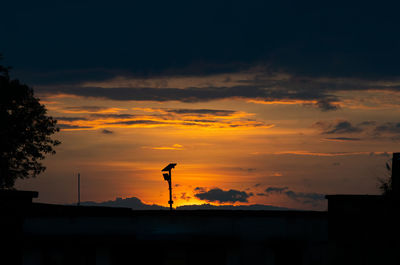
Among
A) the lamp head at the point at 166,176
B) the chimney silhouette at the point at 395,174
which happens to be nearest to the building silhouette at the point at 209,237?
the chimney silhouette at the point at 395,174

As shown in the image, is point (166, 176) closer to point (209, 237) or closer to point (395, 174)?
point (209, 237)

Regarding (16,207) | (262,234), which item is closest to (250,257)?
(262,234)

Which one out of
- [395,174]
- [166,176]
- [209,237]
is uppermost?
[166,176]

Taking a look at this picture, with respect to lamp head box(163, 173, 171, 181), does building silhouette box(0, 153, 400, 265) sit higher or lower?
lower

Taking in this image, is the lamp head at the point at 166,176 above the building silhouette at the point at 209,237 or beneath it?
above

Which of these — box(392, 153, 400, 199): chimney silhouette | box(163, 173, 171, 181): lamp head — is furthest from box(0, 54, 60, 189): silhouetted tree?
box(392, 153, 400, 199): chimney silhouette

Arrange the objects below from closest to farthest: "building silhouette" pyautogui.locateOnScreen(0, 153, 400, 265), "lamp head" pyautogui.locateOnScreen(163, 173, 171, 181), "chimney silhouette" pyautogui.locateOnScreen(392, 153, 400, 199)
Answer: "building silhouette" pyautogui.locateOnScreen(0, 153, 400, 265)
"chimney silhouette" pyautogui.locateOnScreen(392, 153, 400, 199)
"lamp head" pyautogui.locateOnScreen(163, 173, 171, 181)

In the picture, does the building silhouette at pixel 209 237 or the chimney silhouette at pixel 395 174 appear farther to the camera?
the chimney silhouette at pixel 395 174

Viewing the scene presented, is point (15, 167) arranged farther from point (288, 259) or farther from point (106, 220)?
point (288, 259)

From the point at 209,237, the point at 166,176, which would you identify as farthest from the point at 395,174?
the point at 166,176

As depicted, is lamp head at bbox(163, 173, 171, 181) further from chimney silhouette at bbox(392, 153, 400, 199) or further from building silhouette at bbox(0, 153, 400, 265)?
chimney silhouette at bbox(392, 153, 400, 199)

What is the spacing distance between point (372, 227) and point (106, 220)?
12360 mm

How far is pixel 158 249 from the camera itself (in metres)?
28.2

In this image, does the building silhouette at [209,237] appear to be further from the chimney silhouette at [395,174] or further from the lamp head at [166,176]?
the lamp head at [166,176]
